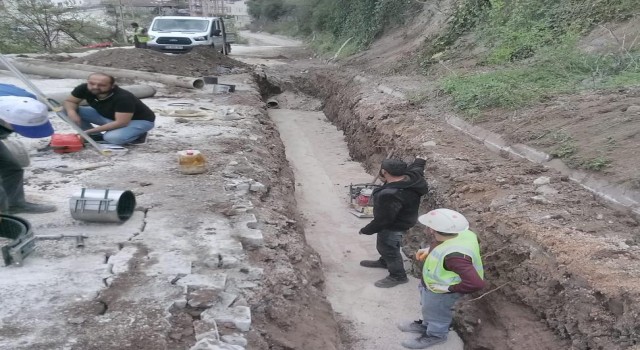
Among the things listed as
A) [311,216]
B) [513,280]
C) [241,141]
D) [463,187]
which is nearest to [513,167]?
[463,187]

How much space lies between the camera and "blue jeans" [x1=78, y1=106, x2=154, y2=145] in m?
7.39

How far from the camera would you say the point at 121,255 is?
434 cm

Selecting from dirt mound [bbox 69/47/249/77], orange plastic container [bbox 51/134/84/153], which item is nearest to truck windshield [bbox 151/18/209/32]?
dirt mound [bbox 69/47/249/77]

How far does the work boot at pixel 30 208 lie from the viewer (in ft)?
16.9

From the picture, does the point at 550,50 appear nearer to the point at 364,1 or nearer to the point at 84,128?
the point at 84,128

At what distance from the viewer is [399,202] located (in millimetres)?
5547

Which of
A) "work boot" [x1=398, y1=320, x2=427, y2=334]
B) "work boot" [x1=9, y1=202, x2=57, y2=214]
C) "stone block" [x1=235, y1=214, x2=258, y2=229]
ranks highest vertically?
"stone block" [x1=235, y1=214, x2=258, y2=229]

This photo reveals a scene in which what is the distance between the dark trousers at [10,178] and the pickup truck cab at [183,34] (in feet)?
45.6

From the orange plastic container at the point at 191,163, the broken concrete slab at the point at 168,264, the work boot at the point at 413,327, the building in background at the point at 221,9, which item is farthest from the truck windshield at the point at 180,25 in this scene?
the building in background at the point at 221,9

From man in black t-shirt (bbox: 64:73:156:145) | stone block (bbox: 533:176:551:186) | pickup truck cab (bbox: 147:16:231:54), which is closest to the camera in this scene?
stone block (bbox: 533:176:551:186)

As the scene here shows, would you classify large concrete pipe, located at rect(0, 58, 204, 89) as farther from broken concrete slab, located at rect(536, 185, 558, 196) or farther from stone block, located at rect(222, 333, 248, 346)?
stone block, located at rect(222, 333, 248, 346)

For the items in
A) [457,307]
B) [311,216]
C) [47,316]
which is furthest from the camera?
[311,216]

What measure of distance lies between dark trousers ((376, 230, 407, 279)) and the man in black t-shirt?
3786 mm

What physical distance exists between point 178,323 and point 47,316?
0.83 m
